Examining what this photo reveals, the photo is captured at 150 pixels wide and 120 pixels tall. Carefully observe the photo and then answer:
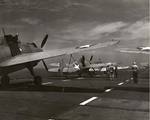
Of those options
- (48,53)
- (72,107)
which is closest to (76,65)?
(48,53)

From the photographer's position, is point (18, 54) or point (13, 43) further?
point (18, 54)

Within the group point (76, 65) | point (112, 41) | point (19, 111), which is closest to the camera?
point (19, 111)

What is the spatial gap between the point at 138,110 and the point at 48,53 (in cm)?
740

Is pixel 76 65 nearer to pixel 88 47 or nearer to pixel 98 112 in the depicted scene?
pixel 88 47

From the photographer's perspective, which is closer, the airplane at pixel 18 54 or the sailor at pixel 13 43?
the airplane at pixel 18 54

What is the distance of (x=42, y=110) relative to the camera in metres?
8.63

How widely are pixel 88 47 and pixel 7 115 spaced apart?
21.8 ft

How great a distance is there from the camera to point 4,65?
14.8 metres

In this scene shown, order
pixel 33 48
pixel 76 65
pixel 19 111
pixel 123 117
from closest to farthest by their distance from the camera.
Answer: pixel 123 117
pixel 19 111
pixel 33 48
pixel 76 65

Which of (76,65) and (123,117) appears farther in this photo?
(76,65)

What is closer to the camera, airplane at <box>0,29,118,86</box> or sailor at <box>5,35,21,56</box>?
airplane at <box>0,29,118,86</box>

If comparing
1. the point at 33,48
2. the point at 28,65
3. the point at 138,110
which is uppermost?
the point at 33,48

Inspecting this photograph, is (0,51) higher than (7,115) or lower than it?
higher

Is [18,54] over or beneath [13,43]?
beneath
